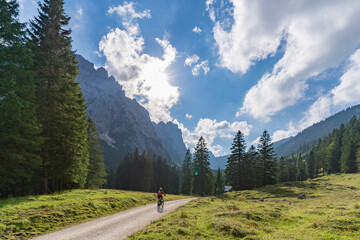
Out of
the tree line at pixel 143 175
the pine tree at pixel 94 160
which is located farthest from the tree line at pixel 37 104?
the tree line at pixel 143 175

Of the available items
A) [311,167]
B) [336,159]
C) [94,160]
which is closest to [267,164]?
[94,160]

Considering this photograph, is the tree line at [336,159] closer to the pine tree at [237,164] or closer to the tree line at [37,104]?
the pine tree at [237,164]

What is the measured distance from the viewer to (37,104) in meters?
19.6

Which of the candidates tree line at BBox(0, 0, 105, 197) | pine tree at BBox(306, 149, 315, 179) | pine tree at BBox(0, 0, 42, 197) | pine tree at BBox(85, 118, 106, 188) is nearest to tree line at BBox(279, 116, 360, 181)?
pine tree at BBox(306, 149, 315, 179)

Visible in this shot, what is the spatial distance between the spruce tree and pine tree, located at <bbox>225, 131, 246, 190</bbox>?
39422 millimetres

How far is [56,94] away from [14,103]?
512 centimetres

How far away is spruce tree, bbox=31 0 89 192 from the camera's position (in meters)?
20.1

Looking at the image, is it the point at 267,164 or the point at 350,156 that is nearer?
the point at 267,164

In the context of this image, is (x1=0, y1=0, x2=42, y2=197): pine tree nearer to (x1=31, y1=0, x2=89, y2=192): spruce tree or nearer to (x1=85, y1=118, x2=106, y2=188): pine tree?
(x1=31, y1=0, x2=89, y2=192): spruce tree

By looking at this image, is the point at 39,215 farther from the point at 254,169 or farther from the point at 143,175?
the point at 143,175

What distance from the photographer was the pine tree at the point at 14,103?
15.7m

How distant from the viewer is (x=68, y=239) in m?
9.44

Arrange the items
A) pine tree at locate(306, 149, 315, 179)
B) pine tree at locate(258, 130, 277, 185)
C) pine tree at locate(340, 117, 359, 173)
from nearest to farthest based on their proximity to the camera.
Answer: pine tree at locate(258, 130, 277, 185)
pine tree at locate(340, 117, 359, 173)
pine tree at locate(306, 149, 315, 179)

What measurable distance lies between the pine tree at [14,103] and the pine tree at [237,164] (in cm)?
4439
